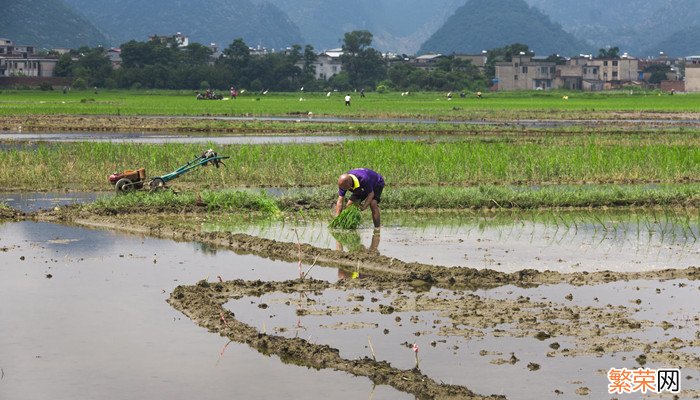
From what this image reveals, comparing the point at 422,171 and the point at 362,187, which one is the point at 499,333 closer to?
the point at 362,187

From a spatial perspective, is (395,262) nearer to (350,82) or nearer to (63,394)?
(63,394)

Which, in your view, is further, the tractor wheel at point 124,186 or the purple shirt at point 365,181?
the tractor wheel at point 124,186

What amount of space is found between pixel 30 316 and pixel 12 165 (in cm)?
1285

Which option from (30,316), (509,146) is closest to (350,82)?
(509,146)

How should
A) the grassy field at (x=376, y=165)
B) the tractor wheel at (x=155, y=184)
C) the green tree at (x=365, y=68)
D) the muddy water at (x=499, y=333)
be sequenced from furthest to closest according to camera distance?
the green tree at (x=365, y=68) < the grassy field at (x=376, y=165) < the tractor wheel at (x=155, y=184) < the muddy water at (x=499, y=333)

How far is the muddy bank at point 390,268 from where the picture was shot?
1137cm

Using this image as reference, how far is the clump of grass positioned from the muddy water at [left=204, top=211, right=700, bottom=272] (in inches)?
5.5

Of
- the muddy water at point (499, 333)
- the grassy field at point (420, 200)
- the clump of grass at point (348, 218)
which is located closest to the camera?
the muddy water at point (499, 333)

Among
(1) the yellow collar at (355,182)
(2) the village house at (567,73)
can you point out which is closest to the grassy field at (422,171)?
(1) the yellow collar at (355,182)

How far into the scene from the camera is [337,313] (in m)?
A: 10.0

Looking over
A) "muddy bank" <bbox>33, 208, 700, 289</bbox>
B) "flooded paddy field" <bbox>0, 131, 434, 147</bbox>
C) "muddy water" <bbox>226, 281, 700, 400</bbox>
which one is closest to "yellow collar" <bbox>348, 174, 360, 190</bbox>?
"muddy bank" <bbox>33, 208, 700, 289</bbox>

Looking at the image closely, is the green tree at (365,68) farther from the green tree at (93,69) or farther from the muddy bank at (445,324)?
the muddy bank at (445,324)

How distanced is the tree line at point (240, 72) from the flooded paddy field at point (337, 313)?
83.4 m

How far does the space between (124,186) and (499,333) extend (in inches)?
397
